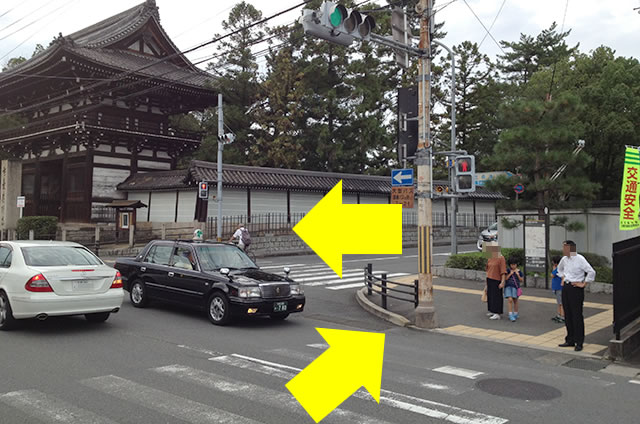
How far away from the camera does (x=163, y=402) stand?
5.58m

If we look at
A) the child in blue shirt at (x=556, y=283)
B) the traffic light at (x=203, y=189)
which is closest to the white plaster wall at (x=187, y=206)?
the traffic light at (x=203, y=189)

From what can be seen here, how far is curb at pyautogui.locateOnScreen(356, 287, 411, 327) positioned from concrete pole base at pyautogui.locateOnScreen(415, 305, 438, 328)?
32cm

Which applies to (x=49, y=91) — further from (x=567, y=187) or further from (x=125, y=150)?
(x=567, y=187)

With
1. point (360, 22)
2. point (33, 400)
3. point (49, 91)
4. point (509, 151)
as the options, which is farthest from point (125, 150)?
point (33, 400)

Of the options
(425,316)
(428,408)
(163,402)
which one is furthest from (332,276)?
(163,402)

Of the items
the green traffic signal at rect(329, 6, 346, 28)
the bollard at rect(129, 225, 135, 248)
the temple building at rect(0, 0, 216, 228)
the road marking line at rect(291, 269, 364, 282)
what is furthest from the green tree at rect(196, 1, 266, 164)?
the green traffic signal at rect(329, 6, 346, 28)

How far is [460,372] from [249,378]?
293 centimetres

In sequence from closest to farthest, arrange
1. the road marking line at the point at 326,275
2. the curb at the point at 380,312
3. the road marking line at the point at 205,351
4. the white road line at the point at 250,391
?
the white road line at the point at 250,391 < the road marking line at the point at 205,351 < the curb at the point at 380,312 < the road marking line at the point at 326,275

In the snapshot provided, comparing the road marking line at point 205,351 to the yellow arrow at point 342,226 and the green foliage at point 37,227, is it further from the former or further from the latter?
the green foliage at point 37,227

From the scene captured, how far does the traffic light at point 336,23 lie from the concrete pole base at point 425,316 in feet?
18.0

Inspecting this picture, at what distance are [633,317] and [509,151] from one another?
25.5ft

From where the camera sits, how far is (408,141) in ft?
37.0

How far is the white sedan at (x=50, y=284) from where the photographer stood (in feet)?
28.3

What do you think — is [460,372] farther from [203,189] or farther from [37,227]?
[37,227]
